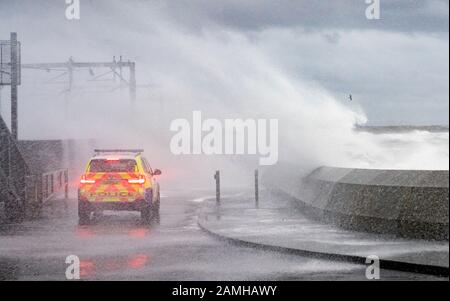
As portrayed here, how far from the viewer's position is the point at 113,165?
76.6 feet

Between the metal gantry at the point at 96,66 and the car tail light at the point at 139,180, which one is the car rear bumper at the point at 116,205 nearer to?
the car tail light at the point at 139,180

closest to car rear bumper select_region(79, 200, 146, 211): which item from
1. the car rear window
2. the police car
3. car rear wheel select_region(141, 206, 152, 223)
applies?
the police car

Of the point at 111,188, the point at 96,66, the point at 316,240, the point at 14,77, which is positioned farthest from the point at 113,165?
the point at 96,66

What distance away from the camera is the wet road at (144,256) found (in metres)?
12.7

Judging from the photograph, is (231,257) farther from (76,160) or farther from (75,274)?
Result: (76,160)

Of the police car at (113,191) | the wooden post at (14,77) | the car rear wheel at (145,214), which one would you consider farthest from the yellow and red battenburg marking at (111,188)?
the wooden post at (14,77)

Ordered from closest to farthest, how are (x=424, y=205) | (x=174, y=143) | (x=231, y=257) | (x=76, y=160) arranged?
(x=231, y=257)
(x=424, y=205)
(x=76, y=160)
(x=174, y=143)

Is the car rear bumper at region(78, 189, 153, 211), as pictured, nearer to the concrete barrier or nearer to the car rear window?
the car rear window

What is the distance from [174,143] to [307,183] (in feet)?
171

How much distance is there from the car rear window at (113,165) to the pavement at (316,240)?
218cm

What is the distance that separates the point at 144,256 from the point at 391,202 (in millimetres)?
4813
